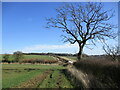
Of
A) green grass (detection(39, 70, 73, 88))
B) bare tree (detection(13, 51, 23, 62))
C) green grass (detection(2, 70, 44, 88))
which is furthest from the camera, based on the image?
bare tree (detection(13, 51, 23, 62))

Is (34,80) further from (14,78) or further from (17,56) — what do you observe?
(17,56)

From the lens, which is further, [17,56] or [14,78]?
[17,56]

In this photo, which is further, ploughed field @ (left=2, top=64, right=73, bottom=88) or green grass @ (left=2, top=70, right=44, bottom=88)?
green grass @ (left=2, top=70, right=44, bottom=88)

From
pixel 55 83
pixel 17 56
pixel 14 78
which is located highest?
pixel 55 83

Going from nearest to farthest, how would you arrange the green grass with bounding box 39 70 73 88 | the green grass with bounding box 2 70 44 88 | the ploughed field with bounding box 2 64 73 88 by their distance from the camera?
1. the green grass with bounding box 39 70 73 88
2. the ploughed field with bounding box 2 64 73 88
3. the green grass with bounding box 2 70 44 88

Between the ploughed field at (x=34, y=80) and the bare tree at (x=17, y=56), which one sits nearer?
the ploughed field at (x=34, y=80)

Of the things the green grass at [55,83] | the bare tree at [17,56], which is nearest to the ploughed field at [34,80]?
the green grass at [55,83]

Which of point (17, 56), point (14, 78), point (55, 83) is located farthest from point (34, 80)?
point (17, 56)

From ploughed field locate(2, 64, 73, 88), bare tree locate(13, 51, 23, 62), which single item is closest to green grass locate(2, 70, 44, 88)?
ploughed field locate(2, 64, 73, 88)

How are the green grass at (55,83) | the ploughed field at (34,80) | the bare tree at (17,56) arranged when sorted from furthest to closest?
the bare tree at (17,56), the ploughed field at (34,80), the green grass at (55,83)

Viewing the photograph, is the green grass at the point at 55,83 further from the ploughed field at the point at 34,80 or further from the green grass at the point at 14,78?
the green grass at the point at 14,78

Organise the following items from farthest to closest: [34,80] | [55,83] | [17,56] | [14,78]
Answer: [17,56], [14,78], [34,80], [55,83]

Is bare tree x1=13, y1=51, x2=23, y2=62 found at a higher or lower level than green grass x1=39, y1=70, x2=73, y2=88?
lower

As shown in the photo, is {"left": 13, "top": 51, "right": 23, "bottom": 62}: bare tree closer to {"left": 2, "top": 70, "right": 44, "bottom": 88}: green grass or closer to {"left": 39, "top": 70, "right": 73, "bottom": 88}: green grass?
{"left": 2, "top": 70, "right": 44, "bottom": 88}: green grass
